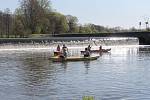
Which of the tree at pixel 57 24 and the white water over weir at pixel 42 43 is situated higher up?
the tree at pixel 57 24

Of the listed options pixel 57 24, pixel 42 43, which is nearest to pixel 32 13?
pixel 57 24

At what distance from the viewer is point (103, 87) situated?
31.8 m

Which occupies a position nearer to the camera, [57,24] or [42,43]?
[42,43]

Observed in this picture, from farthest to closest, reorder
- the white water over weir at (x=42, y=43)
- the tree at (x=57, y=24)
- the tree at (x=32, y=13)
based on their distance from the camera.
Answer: the tree at (x=57, y=24)
the tree at (x=32, y=13)
the white water over weir at (x=42, y=43)

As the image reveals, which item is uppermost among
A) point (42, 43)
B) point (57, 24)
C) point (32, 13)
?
point (32, 13)

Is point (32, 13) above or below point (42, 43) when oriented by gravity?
above

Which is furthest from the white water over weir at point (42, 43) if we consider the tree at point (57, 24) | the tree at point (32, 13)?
the tree at point (57, 24)

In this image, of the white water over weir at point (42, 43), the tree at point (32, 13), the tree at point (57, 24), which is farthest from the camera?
the tree at point (57, 24)

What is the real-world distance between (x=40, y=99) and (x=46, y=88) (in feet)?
15.9

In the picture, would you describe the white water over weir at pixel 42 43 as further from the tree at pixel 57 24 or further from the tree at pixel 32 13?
the tree at pixel 57 24

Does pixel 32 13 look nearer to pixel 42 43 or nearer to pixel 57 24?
pixel 57 24

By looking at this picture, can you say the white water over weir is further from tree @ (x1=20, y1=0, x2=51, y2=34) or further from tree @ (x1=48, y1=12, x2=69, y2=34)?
tree @ (x1=48, y1=12, x2=69, y2=34)

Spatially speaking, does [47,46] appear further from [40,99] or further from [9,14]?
[40,99]

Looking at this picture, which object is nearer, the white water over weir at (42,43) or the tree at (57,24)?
the white water over weir at (42,43)
